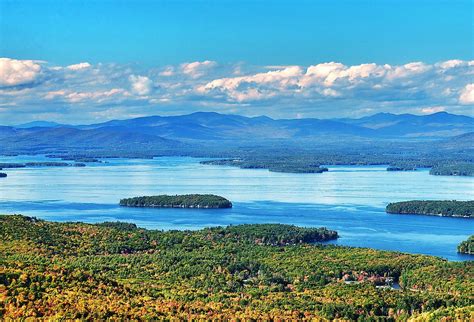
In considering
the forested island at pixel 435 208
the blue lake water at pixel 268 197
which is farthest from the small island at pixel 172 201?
the forested island at pixel 435 208

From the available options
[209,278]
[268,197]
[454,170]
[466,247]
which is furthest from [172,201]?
[454,170]

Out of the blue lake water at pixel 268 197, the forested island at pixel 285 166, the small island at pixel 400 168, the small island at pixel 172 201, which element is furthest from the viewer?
the small island at pixel 400 168

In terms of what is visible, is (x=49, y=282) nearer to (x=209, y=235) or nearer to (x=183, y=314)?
(x=183, y=314)

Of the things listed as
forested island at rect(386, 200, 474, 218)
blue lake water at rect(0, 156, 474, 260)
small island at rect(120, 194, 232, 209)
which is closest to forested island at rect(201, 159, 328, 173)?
blue lake water at rect(0, 156, 474, 260)

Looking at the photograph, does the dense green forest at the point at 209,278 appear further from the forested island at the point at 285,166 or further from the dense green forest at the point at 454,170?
the forested island at the point at 285,166

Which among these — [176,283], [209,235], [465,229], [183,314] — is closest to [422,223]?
[465,229]

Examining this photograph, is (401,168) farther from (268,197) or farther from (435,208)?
(435,208)
